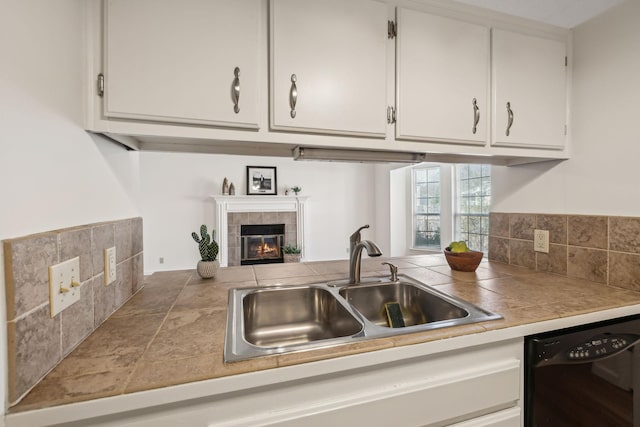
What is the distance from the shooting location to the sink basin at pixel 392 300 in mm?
1116

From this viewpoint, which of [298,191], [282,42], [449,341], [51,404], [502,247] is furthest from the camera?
[298,191]

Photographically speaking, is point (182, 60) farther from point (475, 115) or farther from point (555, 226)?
point (555, 226)

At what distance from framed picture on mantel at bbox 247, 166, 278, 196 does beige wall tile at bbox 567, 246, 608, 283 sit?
13.4 feet

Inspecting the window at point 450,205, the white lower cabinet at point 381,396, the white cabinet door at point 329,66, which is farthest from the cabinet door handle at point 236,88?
the window at point 450,205

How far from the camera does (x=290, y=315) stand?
1.11 m

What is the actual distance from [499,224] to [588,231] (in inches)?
17.0

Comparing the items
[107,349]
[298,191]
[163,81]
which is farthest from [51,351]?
[298,191]

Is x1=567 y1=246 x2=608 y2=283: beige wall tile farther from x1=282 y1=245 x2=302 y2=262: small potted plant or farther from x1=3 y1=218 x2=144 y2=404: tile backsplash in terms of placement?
x1=282 y1=245 x2=302 y2=262: small potted plant

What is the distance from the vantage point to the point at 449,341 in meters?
0.73

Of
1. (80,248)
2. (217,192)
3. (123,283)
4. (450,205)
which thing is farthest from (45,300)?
(217,192)

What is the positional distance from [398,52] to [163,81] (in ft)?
2.72

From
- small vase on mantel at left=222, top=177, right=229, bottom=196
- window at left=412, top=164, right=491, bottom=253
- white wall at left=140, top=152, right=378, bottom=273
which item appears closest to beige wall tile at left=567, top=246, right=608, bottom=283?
window at left=412, top=164, right=491, bottom=253

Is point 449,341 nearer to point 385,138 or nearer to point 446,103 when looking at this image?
point 385,138

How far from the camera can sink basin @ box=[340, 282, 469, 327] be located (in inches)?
43.9
